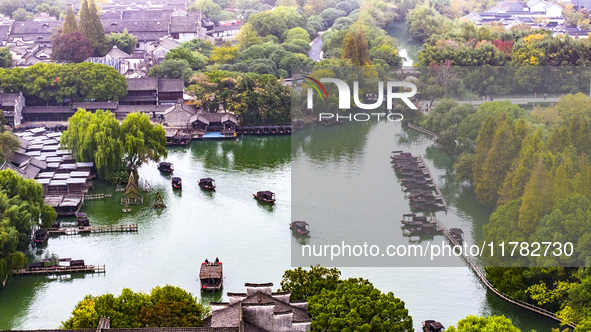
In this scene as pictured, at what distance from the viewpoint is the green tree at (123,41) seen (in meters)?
69.8

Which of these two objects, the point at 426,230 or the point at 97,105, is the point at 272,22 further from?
the point at 426,230

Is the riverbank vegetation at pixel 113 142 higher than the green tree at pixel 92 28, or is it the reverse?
the green tree at pixel 92 28

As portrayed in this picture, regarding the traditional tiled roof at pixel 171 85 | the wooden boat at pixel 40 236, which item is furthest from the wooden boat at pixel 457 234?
the traditional tiled roof at pixel 171 85

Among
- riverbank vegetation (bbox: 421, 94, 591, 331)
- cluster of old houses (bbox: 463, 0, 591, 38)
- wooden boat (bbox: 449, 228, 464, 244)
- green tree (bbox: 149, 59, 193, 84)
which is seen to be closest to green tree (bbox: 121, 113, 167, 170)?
riverbank vegetation (bbox: 421, 94, 591, 331)

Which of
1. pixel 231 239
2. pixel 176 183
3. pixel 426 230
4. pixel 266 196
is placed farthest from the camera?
pixel 176 183

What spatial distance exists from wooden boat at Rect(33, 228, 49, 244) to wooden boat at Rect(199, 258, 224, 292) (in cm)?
659

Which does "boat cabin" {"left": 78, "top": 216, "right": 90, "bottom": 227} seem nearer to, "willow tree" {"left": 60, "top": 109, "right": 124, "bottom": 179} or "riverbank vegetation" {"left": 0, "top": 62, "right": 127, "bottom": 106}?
"willow tree" {"left": 60, "top": 109, "right": 124, "bottom": 179}

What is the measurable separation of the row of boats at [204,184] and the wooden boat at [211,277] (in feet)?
25.7

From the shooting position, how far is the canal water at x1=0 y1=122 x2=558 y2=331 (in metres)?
30.3

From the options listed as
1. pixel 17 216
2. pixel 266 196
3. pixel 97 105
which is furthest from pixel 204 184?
pixel 97 105

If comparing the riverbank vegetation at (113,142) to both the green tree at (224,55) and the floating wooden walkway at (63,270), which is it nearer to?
the floating wooden walkway at (63,270)

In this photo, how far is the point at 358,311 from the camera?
82.0 feet

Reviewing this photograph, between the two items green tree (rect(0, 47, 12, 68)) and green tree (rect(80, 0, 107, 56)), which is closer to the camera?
green tree (rect(0, 47, 12, 68))

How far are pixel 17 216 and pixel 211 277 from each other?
683cm
